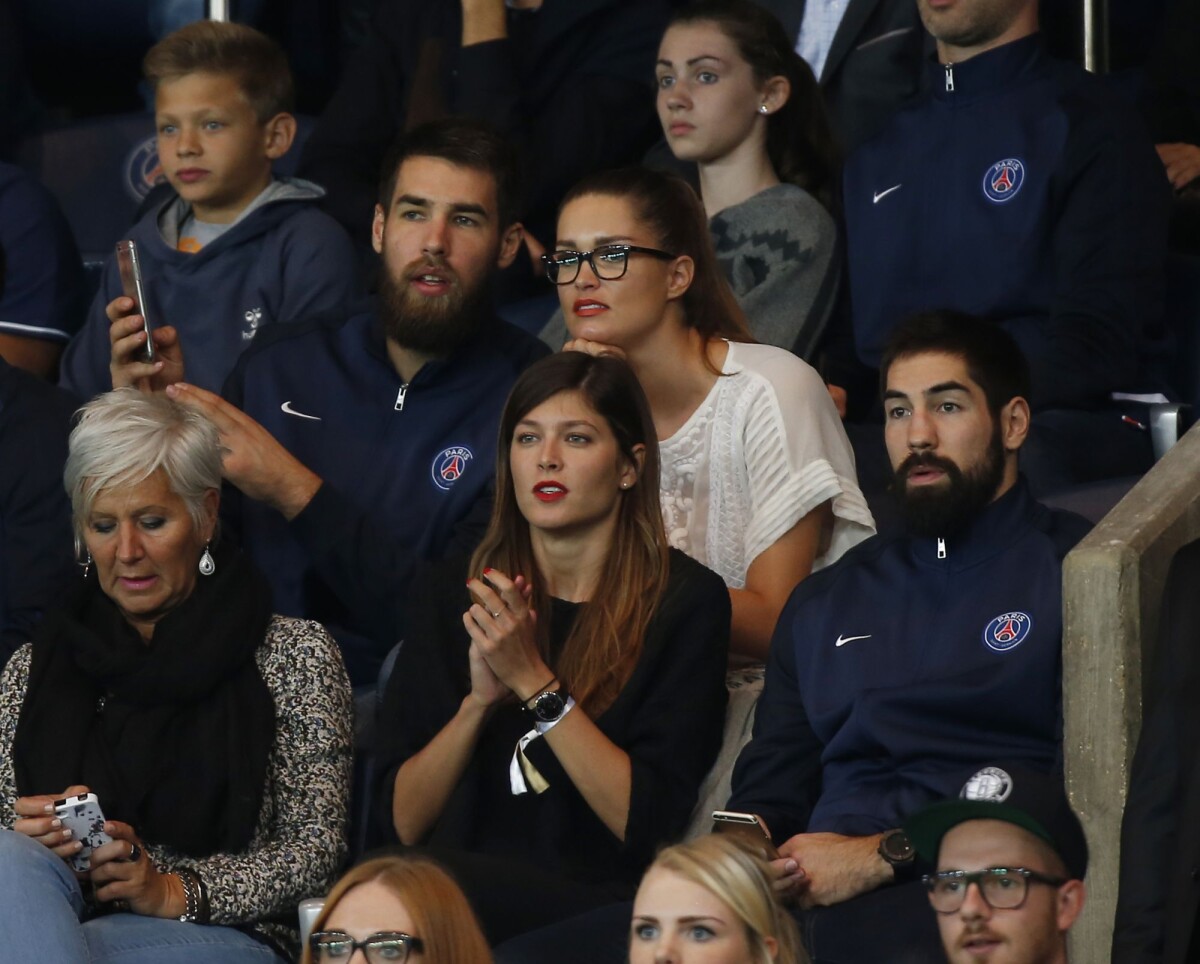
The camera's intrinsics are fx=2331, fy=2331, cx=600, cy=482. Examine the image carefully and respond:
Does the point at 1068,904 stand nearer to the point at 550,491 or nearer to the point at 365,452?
the point at 550,491

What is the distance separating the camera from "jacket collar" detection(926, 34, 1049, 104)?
4379mm

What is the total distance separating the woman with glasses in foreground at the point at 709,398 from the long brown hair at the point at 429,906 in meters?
0.96

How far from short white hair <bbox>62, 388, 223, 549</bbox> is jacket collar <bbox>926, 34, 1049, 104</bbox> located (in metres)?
1.71

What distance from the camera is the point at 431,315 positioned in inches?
156

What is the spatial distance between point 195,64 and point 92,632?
5.29ft

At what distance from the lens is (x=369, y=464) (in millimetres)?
3963

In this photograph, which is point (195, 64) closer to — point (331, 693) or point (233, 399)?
point (233, 399)

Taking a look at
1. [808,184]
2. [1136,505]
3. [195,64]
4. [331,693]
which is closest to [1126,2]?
[808,184]

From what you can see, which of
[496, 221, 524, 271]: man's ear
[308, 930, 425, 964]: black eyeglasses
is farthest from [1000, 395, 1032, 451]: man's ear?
[308, 930, 425, 964]: black eyeglasses

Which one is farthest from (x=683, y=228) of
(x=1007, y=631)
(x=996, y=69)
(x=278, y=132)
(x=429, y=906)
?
(x=429, y=906)

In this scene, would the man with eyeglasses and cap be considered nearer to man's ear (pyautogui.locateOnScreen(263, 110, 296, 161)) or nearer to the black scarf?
the black scarf

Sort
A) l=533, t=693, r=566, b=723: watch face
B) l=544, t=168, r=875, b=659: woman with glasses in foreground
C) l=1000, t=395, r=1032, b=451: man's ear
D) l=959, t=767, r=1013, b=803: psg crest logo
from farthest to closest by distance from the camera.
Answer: l=544, t=168, r=875, b=659: woman with glasses in foreground → l=1000, t=395, r=1032, b=451: man's ear → l=533, t=693, r=566, b=723: watch face → l=959, t=767, r=1013, b=803: psg crest logo

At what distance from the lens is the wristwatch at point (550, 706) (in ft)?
10.2

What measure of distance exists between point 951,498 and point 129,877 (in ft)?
4.09
